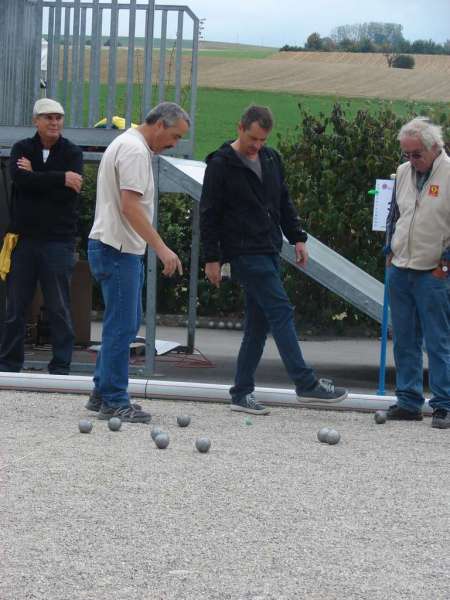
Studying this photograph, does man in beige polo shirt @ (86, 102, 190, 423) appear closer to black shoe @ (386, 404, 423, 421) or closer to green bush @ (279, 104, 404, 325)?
black shoe @ (386, 404, 423, 421)

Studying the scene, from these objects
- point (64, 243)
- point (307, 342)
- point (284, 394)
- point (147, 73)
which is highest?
point (147, 73)

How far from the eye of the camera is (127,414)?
8.03 metres

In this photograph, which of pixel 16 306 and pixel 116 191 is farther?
pixel 16 306

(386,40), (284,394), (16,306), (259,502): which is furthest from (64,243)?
(386,40)

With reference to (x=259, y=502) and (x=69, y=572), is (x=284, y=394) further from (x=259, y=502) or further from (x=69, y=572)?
(x=69, y=572)

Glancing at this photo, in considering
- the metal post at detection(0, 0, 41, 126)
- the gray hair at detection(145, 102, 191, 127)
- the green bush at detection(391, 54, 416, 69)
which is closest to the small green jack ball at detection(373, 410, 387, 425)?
the gray hair at detection(145, 102, 191, 127)

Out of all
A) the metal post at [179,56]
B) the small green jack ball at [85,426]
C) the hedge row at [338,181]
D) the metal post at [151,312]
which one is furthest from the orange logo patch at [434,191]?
the hedge row at [338,181]

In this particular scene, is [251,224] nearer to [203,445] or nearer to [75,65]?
[203,445]

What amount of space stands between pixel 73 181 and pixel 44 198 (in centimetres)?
26

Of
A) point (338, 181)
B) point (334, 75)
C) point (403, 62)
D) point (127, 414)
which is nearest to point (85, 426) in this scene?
point (127, 414)

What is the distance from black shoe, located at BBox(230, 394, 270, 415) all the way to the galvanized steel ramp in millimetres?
1476

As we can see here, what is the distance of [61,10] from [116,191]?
14.3 ft

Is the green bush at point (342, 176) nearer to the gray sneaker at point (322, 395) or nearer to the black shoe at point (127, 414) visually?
the gray sneaker at point (322, 395)

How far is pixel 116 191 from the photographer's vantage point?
25.8 ft
